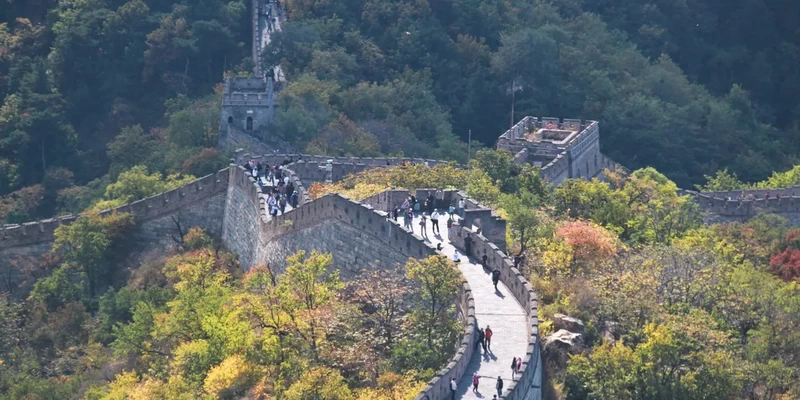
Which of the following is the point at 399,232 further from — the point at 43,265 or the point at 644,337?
the point at 43,265

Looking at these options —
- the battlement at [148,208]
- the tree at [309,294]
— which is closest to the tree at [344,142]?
the battlement at [148,208]

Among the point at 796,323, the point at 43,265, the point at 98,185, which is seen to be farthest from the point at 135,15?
the point at 796,323

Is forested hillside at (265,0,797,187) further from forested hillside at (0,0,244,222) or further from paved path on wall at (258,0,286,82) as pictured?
forested hillside at (0,0,244,222)

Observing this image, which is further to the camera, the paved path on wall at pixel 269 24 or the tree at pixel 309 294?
the paved path on wall at pixel 269 24

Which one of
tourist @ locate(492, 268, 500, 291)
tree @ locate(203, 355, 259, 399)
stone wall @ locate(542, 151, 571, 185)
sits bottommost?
stone wall @ locate(542, 151, 571, 185)

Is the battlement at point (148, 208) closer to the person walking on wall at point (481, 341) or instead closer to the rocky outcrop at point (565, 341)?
the rocky outcrop at point (565, 341)

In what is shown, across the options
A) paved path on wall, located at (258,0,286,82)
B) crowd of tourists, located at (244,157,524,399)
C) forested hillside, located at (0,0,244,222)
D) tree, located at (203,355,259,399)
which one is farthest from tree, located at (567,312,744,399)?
paved path on wall, located at (258,0,286,82)
